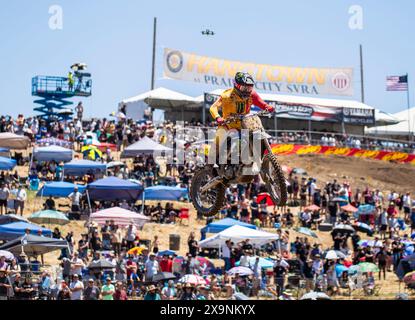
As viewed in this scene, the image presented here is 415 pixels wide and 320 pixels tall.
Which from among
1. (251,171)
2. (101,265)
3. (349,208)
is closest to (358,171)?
(349,208)

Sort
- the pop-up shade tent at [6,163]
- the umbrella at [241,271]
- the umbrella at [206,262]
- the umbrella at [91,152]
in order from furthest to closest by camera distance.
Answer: the umbrella at [91,152], the pop-up shade tent at [6,163], the umbrella at [206,262], the umbrella at [241,271]

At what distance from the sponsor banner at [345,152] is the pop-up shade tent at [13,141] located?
14223 millimetres

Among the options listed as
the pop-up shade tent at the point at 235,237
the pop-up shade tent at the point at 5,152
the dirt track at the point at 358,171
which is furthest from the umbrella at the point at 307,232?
the pop-up shade tent at the point at 5,152

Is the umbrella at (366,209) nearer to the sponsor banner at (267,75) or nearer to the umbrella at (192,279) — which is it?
the sponsor banner at (267,75)

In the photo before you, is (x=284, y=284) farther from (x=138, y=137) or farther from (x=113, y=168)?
(x=138, y=137)

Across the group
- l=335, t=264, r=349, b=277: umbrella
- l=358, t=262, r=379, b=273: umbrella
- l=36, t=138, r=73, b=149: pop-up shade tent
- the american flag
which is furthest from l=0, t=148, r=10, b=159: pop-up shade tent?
the american flag

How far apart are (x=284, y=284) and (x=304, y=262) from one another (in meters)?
3.00

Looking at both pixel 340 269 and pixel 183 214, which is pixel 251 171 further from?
pixel 183 214

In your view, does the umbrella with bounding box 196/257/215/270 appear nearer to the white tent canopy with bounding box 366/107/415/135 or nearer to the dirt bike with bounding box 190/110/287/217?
the dirt bike with bounding box 190/110/287/217

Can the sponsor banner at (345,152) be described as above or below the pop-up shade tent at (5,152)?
below

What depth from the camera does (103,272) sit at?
28469 mm

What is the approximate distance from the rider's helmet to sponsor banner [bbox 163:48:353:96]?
2075 centimetres

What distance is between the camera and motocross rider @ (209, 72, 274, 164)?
53.6 ft

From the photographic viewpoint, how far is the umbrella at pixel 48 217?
33375mm
